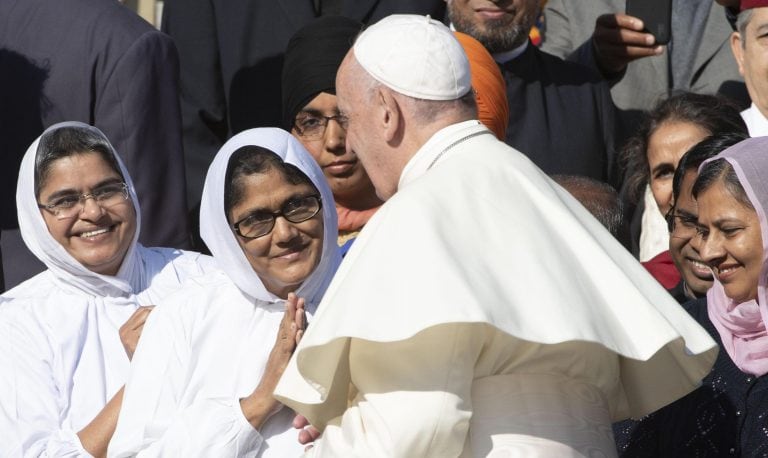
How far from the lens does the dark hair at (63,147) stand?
214 inches

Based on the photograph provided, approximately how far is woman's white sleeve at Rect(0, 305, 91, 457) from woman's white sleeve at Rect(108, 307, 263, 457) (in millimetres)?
264

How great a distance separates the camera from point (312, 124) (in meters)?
5.86

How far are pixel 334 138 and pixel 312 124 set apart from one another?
139mm

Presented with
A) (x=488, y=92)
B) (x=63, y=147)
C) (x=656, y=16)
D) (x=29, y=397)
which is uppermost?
(x=488, y=92)

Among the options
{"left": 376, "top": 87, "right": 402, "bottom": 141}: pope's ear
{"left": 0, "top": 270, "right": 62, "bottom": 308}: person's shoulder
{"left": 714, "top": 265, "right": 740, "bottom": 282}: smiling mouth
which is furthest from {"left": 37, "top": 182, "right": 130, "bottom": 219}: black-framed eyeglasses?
{"left": 714, "top": 265, "right": 740, "bottom": 282}: smiling mouth

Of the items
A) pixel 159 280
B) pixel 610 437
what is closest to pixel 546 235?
pixel 610 437

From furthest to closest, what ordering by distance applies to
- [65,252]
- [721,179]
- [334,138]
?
1. [334,138]
2. [65,252]
3. [721,179]

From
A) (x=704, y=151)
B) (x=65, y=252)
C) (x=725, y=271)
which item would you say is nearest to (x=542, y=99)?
(x=704, y=151)

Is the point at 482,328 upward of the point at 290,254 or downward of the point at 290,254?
upward

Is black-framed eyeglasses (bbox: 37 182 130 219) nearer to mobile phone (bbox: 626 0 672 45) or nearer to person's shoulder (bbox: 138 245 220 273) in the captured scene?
person's shoulder (bbox: 138 245 220 273)

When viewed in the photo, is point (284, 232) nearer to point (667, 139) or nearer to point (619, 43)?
point (667, 139)

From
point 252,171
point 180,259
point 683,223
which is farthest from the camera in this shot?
point 180,259

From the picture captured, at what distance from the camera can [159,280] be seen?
552cm

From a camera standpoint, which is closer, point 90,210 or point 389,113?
point 389,113
